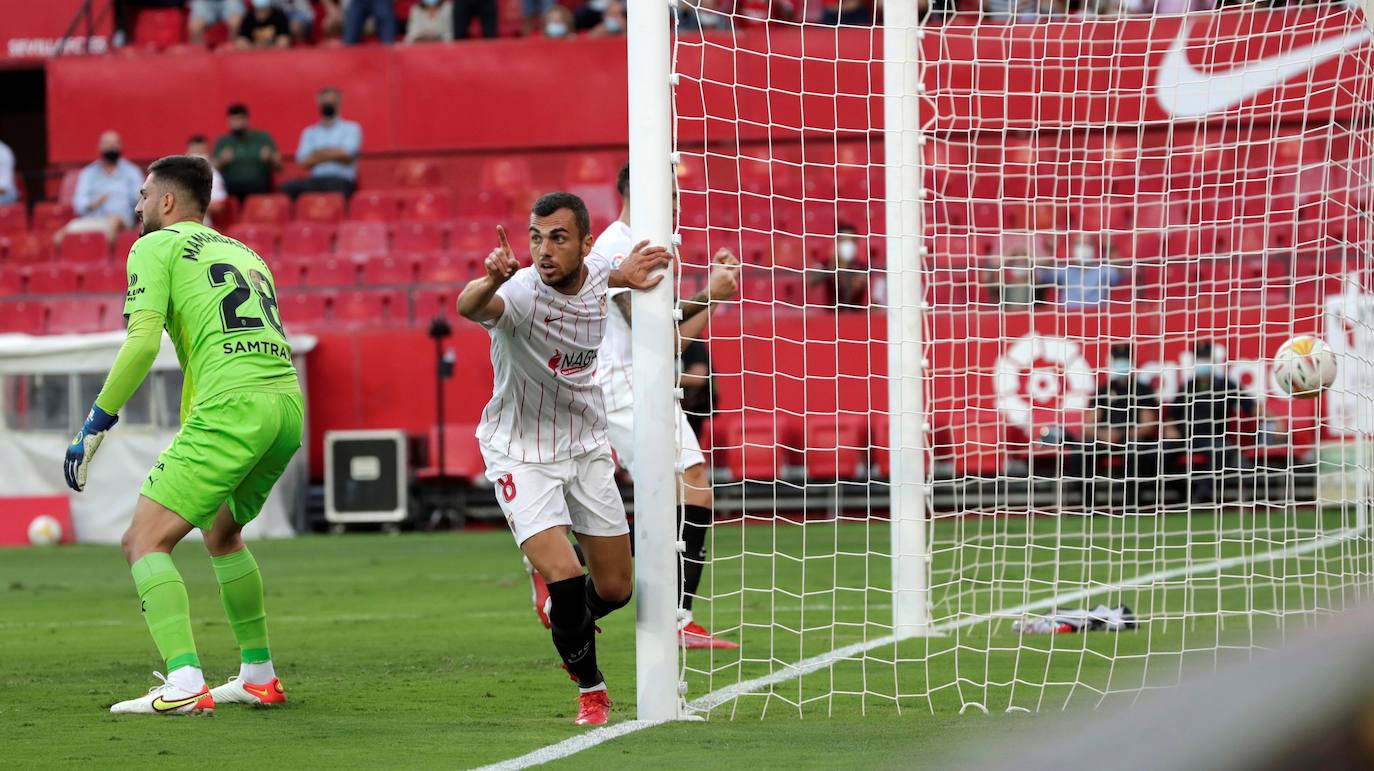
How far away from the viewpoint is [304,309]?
2017cm

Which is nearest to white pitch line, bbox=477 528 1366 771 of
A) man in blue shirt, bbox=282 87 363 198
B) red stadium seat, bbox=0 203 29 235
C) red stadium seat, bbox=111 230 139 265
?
man in blue shirt, bbox=282 87 363 198

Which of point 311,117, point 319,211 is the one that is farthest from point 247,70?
point 319,211

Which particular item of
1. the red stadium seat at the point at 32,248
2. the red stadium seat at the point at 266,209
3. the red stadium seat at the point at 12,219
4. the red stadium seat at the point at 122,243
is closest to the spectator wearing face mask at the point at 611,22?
the red stadium seat at the point at 266,209

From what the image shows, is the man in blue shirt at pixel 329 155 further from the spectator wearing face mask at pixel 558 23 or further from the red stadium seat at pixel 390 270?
the spectator wearing face mask at pixel 558 23

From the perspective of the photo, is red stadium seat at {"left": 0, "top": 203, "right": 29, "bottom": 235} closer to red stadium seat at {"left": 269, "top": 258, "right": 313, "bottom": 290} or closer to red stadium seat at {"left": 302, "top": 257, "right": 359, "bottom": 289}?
red stadium seat at {"left": 269, "top": 258, "right": 313, "bottom": 290}

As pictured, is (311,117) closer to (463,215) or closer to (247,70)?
(247,70)

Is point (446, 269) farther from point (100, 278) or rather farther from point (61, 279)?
point (61, 279)

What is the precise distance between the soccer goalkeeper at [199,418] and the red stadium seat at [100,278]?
49.6 ft

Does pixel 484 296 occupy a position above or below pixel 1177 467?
above

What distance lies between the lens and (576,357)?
20.4 feet

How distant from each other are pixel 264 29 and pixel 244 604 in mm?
19239

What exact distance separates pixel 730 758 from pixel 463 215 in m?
17.1

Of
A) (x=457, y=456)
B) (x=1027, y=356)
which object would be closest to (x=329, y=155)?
(x=457, y=456)

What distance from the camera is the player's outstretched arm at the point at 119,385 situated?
6.00 m
